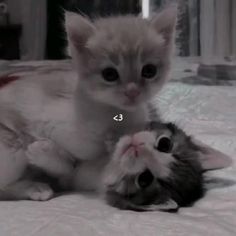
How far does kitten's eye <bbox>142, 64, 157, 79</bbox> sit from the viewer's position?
859 mm

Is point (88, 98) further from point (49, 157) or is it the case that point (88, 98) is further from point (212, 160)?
point (212, 160)

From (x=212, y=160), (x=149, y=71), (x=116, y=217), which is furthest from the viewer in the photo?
(x=212, y=160)

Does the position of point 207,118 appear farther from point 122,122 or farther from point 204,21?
point 204,21

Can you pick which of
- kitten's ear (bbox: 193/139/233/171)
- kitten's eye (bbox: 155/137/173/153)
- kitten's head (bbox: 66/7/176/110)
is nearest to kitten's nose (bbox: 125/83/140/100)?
kitten's head (bbox: 66/7/176/110)

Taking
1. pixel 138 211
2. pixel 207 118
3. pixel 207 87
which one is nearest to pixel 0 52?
pixel 207 87

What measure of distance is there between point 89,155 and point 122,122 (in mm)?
89

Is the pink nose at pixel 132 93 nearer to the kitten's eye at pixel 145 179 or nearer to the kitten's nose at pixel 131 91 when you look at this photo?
the kitten's nose at pixel 131 91

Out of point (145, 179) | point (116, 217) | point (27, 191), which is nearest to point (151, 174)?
point (145, 179)

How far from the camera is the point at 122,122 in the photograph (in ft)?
3.12

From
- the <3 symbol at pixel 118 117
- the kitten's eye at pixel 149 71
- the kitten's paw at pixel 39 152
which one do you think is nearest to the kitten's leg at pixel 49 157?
the kitten's paw at pixel 39 152

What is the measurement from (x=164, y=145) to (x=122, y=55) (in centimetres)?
19

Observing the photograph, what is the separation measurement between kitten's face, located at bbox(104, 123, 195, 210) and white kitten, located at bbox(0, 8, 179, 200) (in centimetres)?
6

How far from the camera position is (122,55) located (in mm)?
831

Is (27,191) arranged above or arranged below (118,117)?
below
